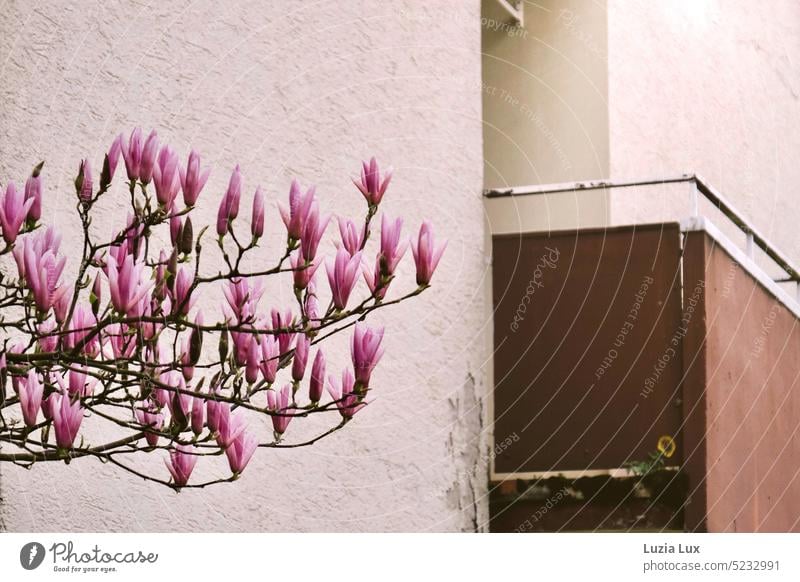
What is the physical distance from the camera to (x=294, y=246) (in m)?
1.39

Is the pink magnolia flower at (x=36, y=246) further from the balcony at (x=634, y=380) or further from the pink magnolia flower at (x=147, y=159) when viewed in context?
the balcony at (x=634, y=380)

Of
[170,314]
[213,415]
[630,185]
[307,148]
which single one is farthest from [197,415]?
[630,185]

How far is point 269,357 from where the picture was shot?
4.86 ft

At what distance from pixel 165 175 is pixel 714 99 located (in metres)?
4.38

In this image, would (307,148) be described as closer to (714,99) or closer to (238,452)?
(238,452)

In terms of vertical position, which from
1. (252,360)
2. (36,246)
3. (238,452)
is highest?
(36,246)

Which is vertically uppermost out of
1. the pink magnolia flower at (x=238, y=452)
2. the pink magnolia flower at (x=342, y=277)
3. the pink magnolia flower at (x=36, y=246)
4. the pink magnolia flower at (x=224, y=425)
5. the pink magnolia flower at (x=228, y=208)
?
the pink magnolia flower at (x=228, y=208)

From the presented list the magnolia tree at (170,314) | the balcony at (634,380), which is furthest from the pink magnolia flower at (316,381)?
the balcony at (634,380)

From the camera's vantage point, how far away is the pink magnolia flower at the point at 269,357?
4.78 feet

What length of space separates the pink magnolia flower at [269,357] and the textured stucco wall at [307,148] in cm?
94

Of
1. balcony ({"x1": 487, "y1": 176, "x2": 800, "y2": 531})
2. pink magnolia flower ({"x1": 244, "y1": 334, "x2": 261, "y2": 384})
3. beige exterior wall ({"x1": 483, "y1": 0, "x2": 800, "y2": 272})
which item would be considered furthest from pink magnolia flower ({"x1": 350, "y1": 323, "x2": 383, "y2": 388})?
beige exterior wall ({"x1": 483, "y1": 0, "x2": 800, "y2": 272})

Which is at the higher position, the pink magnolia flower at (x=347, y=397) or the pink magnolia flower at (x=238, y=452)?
the pink magnolia flower at (x=347, y=397)

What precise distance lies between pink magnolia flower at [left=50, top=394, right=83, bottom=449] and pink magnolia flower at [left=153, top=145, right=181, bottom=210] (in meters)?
0.24

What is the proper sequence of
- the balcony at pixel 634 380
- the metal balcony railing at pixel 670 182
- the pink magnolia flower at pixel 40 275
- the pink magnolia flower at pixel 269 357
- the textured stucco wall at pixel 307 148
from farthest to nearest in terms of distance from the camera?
1. the metal balcony railing at pixel 670 182
2. the balcony at pixel 634 380
3. the textured stucco wall at pixel 307 148
4. the pink magnolia flower at pixel 269 357
5. the pink magnolia flower at pixel 40 275
